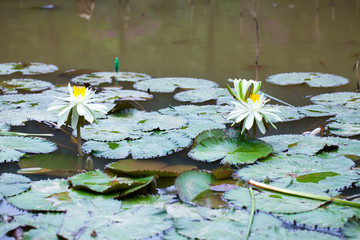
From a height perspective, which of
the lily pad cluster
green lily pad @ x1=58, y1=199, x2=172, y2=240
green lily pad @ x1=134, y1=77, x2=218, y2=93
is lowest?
green lily pad @ x1=58, y1=199, x2=172, y2=240

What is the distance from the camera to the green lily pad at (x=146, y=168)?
1658 mm

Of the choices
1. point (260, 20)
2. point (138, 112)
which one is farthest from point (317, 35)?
point (138, 112)

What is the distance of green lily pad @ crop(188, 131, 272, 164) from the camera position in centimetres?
184

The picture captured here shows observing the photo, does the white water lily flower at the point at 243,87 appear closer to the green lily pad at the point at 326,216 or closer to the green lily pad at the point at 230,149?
the green lily pad at the point at 230,149

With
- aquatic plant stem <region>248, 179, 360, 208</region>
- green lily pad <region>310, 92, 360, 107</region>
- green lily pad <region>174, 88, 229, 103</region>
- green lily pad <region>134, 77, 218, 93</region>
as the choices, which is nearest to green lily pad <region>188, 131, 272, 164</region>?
aquatic plant stem <region>248, 179, 360, 208</region>

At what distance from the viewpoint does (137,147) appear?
6.41ft

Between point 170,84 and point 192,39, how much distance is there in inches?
97.5

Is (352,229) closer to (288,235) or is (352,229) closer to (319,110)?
(288,235)

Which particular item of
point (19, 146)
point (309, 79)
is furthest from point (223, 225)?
point (309, 79)

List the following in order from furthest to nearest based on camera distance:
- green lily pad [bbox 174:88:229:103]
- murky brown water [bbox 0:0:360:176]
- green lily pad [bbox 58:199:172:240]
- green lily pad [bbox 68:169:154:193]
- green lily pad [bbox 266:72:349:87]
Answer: murky brown water [bbox 0:0:360:176], green lily pad [bbox 266:72:349:87], green lily pad [bbox 174:88:229:103], green lily pad [bbox 68:169:154:193], green lily pad [bbox 58:199:172:240]

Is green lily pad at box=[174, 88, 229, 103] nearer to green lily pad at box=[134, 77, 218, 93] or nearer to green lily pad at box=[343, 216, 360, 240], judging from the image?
green lily pad at box=[134, 77, 218, 93]

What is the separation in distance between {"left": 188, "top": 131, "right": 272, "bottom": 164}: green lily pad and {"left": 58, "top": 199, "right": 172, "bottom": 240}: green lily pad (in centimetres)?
52

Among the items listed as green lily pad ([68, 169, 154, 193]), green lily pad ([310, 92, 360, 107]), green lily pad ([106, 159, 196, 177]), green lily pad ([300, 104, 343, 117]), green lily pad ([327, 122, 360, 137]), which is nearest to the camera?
green lily pad ([68, 169, 154, 193])

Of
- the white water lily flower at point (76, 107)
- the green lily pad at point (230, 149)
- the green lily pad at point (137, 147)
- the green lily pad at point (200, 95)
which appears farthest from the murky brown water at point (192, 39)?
the white water lily flower at point (76, 107)
